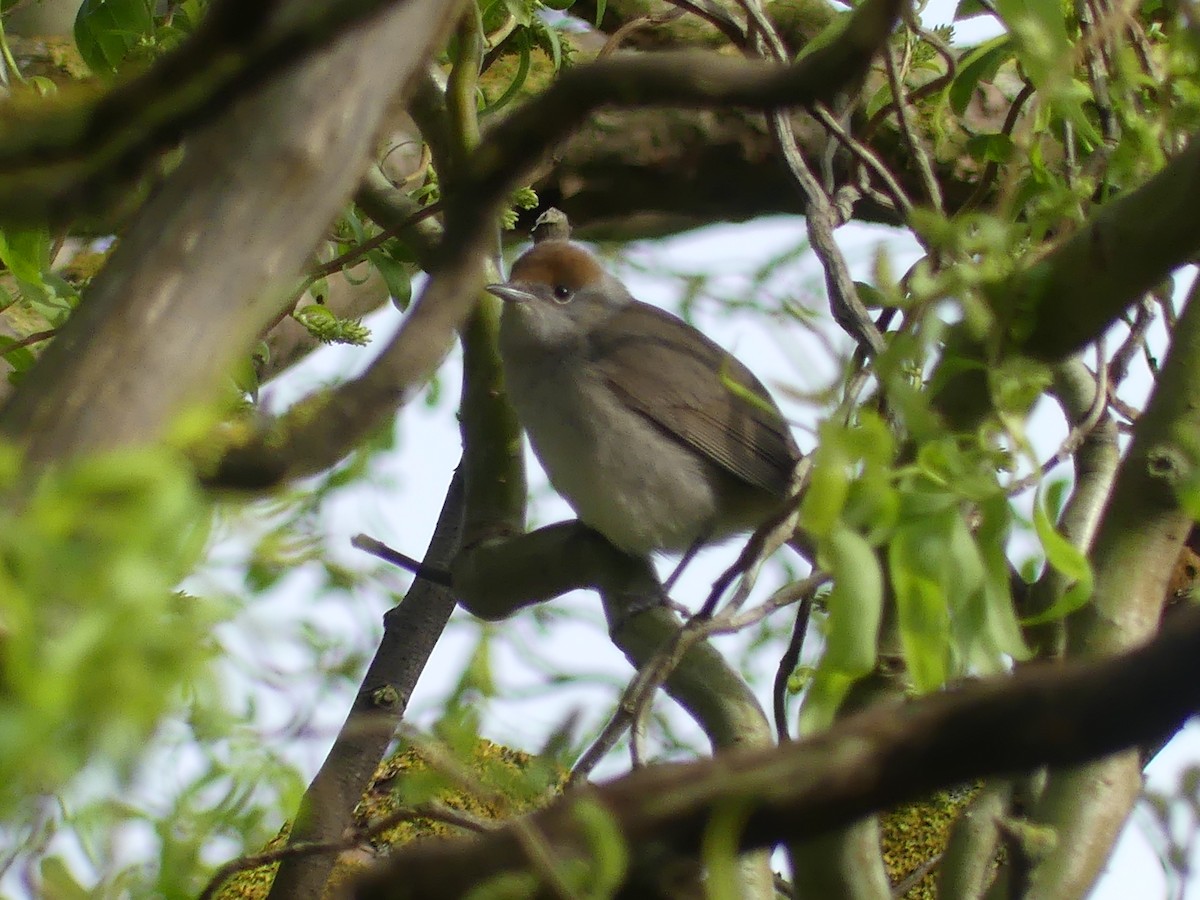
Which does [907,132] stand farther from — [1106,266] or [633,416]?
[633,416]

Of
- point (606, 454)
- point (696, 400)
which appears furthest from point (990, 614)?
point (696, 400)

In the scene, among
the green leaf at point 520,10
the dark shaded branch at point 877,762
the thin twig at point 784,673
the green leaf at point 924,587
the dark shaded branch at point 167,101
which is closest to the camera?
the dark shaded branch at point 877,762

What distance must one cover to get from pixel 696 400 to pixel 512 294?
716 millimetres

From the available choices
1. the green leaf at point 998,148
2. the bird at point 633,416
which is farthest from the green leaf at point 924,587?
the bird at point 633,416

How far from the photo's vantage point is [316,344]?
4.52 metres

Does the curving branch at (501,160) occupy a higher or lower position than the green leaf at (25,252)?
lower

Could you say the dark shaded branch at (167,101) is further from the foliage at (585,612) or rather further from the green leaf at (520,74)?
the green leaf at (520,74)

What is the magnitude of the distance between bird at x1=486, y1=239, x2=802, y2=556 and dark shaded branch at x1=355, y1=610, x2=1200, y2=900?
2.91m

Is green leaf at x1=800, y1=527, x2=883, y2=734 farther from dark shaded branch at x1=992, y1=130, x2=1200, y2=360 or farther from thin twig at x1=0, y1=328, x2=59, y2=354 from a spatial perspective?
thin twig at x1=0, y1=328, x2=59, y2=354

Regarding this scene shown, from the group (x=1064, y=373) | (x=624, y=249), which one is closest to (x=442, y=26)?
(x=1064, y=373)

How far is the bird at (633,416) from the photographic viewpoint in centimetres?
422

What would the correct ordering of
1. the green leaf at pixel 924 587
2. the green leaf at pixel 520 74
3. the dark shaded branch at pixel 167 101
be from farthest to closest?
the green leaf at pixel 520 74 < the green leaf at pixel 924 587 < the dark shaded branch at pixel 167 101

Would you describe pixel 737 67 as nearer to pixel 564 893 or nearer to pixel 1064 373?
pixel 564 893

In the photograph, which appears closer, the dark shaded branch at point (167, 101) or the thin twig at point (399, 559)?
the dark shaded branch at point (167, 101)
